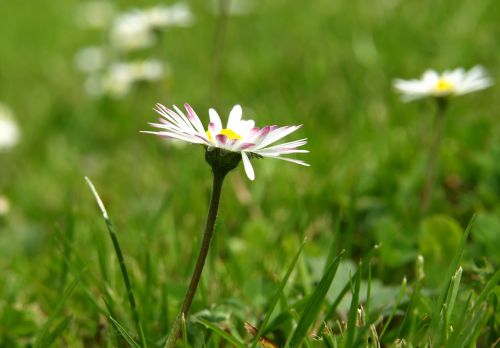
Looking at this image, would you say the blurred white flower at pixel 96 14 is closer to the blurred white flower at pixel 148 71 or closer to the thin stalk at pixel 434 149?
the blurred white flower at pixel 148 71

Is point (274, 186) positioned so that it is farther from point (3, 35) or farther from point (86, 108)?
point (3, 35)

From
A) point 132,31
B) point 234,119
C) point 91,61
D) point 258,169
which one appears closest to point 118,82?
point 132,31

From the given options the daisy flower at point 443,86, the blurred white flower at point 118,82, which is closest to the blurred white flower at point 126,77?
the blurred white flower at point 118,82

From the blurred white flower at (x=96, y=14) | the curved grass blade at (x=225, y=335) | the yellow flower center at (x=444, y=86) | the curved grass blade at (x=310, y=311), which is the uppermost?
the blurred white flower at (x=96, y=14)

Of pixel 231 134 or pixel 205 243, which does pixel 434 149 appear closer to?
pixel 231 134

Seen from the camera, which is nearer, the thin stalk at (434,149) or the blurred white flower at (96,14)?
the thin stalk at (434,149)

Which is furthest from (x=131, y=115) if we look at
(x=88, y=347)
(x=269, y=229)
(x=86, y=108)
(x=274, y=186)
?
(x=88, y=347)
